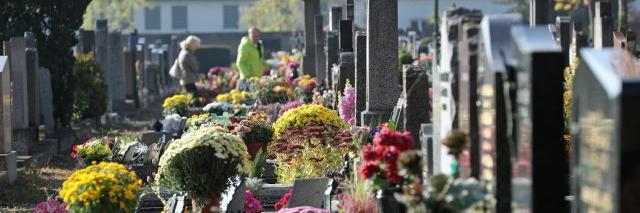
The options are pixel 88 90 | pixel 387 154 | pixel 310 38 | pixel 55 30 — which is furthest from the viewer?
pixel 310 38

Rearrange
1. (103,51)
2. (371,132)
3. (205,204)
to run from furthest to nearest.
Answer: (103,51) → (371,132) → (205,204)

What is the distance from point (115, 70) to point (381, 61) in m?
16.8

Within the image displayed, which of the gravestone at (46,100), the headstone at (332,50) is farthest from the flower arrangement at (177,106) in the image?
the headstone at (332,50)

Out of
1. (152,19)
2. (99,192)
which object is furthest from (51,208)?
(152,19)

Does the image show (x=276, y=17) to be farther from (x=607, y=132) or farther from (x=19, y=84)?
(x=607, y=132)

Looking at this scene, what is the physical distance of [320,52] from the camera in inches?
1196

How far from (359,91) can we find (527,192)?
33.2ft

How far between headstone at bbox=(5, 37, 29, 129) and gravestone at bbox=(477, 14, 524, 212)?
1273 centimetres

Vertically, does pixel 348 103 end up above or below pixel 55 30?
below

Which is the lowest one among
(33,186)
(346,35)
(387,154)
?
(33,186)

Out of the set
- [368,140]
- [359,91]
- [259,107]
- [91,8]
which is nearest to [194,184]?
[368,140]

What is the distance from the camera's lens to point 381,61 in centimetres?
1730

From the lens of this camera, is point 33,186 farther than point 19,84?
No

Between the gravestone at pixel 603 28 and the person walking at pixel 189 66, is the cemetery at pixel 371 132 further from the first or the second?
the person walking at pixel 189 66
